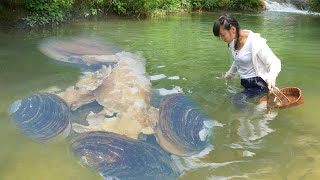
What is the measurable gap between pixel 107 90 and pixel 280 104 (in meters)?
2.27

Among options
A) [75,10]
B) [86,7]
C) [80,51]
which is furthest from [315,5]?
[80,51]

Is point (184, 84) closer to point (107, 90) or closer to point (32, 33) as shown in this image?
point (107, 90)

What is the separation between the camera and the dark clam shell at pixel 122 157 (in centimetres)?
321

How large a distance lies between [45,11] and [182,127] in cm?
1100

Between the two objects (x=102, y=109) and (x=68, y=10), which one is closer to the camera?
(x=102, y=109)

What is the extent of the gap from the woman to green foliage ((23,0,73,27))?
9.99 m

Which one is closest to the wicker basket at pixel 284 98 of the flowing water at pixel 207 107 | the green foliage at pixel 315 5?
the flowing water at pixel 207 107

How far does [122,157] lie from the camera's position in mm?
3451

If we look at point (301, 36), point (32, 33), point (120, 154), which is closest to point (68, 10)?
point (32, 33)

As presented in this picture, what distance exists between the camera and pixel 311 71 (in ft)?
23.6

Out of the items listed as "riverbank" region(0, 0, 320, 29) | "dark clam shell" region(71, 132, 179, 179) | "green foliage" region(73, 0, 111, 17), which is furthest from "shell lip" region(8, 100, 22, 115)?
"green foliage" region(73, 0, 111, 17)

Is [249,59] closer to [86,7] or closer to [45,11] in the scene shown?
[45,11]

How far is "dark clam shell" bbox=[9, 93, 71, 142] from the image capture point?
4.05m

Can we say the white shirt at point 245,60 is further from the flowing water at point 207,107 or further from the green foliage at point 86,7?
the green foliage at point 86,7
